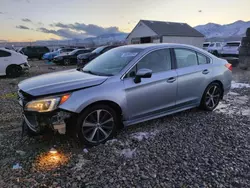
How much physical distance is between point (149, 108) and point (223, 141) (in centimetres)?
140

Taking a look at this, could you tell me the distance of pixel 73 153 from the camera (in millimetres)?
3293

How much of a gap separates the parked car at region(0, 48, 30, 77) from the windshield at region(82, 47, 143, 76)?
8.35 m

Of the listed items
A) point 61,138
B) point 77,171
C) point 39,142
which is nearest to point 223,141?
point 77,171

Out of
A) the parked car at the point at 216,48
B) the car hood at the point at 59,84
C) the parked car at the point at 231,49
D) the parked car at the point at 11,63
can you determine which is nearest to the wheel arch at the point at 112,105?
the car hood at the point at 59,84

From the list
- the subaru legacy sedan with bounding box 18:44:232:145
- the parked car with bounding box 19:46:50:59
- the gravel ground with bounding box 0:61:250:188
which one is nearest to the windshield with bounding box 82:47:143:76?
the subaru legacy sedan with bounding box 18:44:232:145

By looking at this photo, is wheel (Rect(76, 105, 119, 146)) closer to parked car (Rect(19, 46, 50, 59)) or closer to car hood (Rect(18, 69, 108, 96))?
car hood (Rect(18, 69, 108, 96))

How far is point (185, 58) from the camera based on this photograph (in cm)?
453

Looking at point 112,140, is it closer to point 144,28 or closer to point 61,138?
point 61,138

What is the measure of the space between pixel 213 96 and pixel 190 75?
109cm

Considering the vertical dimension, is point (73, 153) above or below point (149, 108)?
below

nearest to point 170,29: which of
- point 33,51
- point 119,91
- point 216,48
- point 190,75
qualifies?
point 216,48

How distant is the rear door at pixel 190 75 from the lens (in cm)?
434

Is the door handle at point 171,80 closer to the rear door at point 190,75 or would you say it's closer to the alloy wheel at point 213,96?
the rear door at point 190,75

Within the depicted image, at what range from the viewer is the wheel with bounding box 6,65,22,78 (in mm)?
11041
